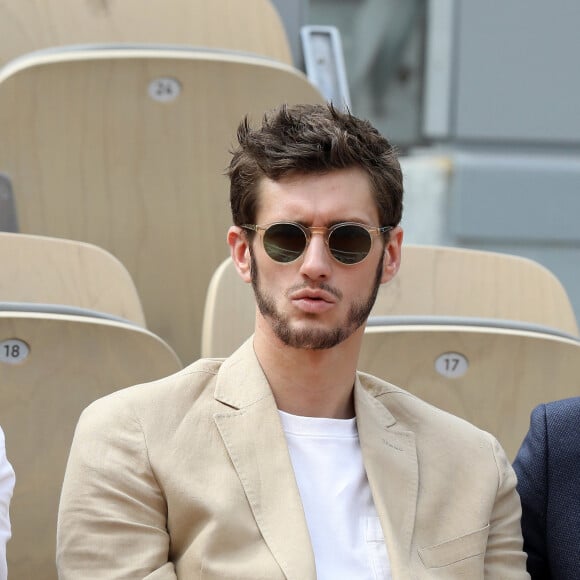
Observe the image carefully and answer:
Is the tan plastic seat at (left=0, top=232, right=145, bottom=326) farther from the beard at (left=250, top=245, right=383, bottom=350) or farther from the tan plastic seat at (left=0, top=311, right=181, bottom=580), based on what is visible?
the beard at (left=250, top=245, right=383, bottom=350)

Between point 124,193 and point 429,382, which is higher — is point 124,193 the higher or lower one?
the higher one

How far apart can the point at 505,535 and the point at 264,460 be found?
209mm

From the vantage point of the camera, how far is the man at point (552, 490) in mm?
990

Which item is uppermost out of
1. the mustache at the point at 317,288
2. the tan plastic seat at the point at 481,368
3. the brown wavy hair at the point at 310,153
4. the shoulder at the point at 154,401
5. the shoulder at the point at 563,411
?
the brown wavy hair at the point at 310,153

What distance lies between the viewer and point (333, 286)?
0.94 meters

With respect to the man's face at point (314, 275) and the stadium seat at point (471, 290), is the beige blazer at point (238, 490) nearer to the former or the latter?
the man's face at point (314, 275)

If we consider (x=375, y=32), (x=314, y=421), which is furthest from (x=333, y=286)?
(x=375, y=32)

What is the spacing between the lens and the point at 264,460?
0.92 meters

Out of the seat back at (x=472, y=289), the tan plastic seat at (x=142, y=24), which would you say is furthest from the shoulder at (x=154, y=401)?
the tan plastic seat at (x=142, y=24)

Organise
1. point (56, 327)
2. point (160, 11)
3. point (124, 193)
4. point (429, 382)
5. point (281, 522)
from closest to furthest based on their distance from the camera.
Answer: point (281, 522) < point (56, 327) < point (429, 382) < point (124, 193) < point (160, 11)

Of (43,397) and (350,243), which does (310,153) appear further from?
(43,397)

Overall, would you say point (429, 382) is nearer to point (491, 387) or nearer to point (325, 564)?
point (491, 387)

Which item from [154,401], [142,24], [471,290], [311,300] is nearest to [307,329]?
[311,300]

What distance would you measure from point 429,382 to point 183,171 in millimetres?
406
